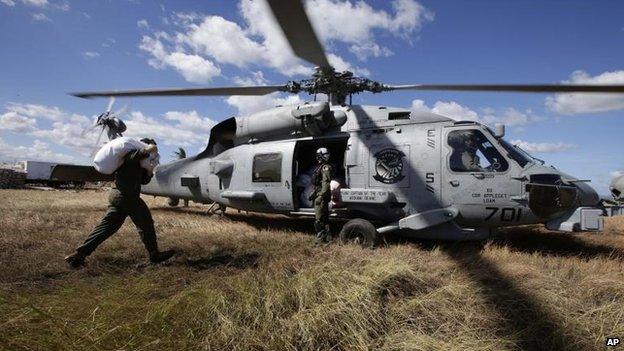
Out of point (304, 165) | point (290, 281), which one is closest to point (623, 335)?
point (290, 281)

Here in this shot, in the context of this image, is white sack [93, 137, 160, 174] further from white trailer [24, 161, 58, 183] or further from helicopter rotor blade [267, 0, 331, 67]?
white trailer [24, 161, 58, 183]

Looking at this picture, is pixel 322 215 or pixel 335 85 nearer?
pixel 322 215

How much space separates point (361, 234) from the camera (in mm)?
6445

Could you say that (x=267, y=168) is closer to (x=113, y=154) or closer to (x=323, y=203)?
(x=323, y=203)

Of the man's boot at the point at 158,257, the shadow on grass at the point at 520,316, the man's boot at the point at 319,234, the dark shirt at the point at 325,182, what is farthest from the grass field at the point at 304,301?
the dark shirt at the point at 325,182

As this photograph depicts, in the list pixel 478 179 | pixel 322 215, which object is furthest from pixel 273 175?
pixel 478 179

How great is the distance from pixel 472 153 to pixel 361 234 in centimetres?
219

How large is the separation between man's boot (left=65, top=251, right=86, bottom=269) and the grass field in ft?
0.51

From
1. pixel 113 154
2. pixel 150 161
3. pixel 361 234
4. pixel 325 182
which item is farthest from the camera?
pixel 325 182

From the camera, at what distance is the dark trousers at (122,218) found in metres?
4.58

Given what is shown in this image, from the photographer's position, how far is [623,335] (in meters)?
2.87

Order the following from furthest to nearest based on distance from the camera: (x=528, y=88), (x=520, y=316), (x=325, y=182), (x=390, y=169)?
(x=390, y=169), (x=325, y=182), (x=528, y=88), (x=520, y=316)

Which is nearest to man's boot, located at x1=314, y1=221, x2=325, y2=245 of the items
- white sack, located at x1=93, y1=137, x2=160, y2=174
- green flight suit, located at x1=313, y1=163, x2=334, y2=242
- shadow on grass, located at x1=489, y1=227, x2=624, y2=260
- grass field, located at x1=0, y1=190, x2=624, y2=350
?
green flight suit, located at x1=313, y1=163, x2=334, y2=242

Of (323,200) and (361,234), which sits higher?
(323,200)
